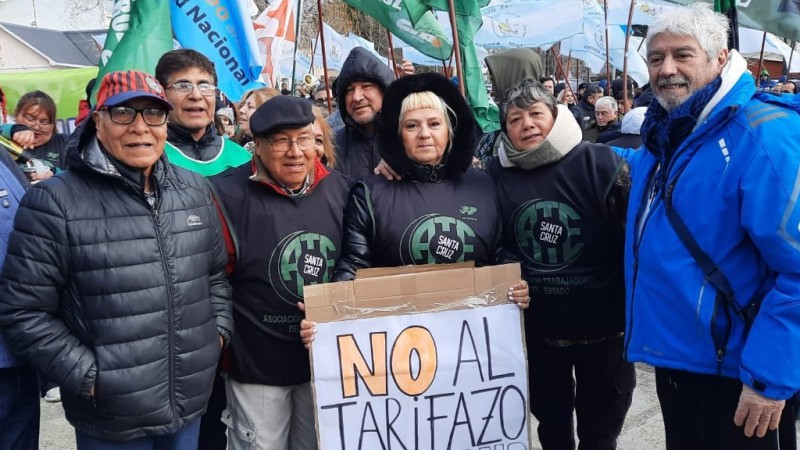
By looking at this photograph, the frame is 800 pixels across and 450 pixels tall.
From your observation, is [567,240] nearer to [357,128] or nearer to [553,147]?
[553,147]

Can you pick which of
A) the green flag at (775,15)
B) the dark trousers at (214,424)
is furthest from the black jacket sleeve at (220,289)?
→ the green flag at (775,15)

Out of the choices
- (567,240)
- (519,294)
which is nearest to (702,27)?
(567,240)

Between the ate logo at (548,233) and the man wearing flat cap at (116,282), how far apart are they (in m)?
1.44

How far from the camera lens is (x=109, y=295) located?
85.7 inches

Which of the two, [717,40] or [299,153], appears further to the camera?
[299,153]

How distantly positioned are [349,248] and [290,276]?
11.0 inches

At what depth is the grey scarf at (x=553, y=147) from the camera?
2990 mm

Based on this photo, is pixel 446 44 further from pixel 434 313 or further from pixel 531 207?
pixel 434 313

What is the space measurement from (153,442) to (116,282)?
0.64 metres

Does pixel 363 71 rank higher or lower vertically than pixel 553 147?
higher

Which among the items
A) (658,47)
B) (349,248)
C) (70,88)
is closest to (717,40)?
(658,47)

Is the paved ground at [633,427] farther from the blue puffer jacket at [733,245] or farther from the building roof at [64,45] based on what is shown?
the building roof at [64,45]

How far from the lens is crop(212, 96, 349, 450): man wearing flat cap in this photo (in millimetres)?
2713

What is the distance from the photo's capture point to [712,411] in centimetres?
237
